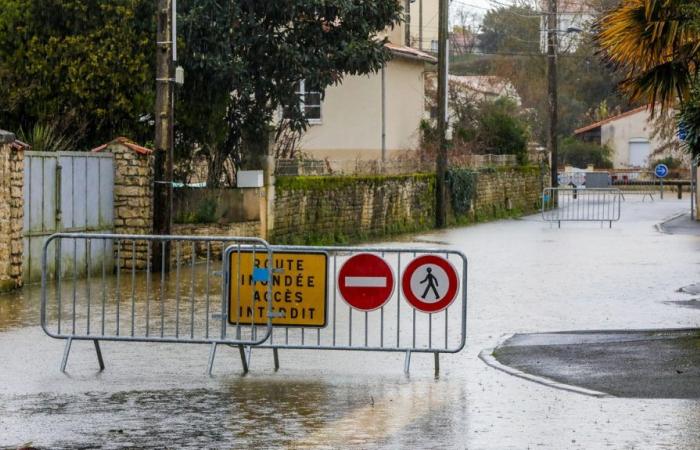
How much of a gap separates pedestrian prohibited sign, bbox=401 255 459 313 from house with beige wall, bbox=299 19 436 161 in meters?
29.6

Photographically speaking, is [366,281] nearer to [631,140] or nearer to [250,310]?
[250,310]

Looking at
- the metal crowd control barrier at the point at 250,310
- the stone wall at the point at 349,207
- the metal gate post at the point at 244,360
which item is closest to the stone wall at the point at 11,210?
the metal crowd control barrier at the point at 250,310

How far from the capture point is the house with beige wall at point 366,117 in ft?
142

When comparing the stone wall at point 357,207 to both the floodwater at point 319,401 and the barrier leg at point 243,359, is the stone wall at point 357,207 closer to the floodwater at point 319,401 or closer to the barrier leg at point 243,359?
the floodwater at point 319,401

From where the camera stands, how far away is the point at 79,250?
21344mm

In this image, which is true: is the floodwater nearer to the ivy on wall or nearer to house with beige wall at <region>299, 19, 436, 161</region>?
the ivy on wall

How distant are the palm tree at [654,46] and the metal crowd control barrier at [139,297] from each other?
5887 millimetres

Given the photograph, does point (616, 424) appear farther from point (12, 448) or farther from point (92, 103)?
point (92, 103)

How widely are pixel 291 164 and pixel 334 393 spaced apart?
721 inches

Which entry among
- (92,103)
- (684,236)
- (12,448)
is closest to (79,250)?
(92,103)

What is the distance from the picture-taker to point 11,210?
62.5 ft

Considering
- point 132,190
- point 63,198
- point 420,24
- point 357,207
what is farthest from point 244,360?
point 420,24

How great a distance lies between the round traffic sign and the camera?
39.6 ft

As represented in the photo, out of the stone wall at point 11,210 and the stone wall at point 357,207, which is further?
the stone wall at point 357,207
